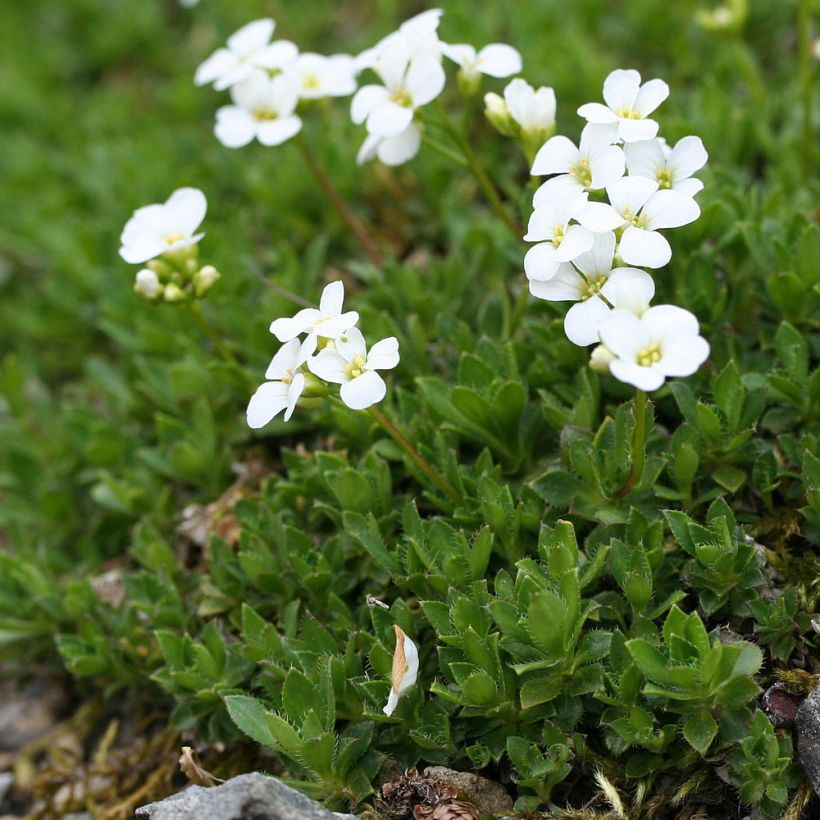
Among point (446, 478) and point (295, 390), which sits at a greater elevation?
point (295, 390)

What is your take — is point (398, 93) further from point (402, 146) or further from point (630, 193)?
point (630, 193)

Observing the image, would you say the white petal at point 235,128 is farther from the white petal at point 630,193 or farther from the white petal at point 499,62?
the white petal at point 630,193

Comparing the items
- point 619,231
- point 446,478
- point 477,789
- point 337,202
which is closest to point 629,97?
point 619,231

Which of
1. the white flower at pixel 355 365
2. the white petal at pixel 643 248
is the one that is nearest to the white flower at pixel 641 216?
the white petal at pixel 643 248

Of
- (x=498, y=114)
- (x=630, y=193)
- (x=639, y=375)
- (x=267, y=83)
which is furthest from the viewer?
(x=267, y=83)

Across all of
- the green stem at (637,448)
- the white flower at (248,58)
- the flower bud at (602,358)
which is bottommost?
the green stem at (637,448)

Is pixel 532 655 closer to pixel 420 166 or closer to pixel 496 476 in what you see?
pixel 496 476

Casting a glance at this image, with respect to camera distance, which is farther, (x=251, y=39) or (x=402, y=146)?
(x=251, y=39)
